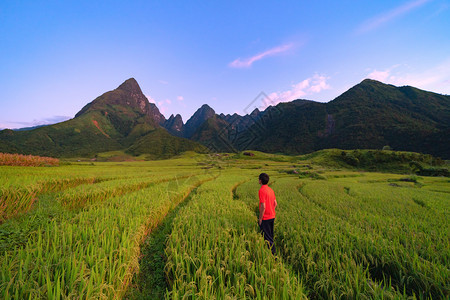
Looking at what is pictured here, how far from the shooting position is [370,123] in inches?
3701

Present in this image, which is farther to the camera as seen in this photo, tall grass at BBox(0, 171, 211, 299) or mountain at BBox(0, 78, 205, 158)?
mountain at BBox(0, 78, 205, 158)

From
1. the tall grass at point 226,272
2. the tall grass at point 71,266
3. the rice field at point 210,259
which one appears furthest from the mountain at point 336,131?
the tall grass at point 71,266

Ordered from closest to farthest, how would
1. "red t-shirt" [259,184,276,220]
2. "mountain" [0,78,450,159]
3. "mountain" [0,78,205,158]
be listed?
1. "red t-shirt" [259,184,276,220]
2. "mountain" [0,78,450,159]
3. "mountain" [0,78,205,158]

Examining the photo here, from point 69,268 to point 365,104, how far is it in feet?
486

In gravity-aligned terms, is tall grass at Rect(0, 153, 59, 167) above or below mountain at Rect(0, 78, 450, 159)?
below

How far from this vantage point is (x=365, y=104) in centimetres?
10894

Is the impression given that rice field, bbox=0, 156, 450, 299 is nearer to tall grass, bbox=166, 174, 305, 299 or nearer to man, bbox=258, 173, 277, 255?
tall grass, bbox=166, 174, 305, 299

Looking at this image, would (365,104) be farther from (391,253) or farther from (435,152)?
(391,253)

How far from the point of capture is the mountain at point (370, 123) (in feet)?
245

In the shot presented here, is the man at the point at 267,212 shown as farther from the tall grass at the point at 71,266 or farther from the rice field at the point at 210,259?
the tall grass at the point at 71,266

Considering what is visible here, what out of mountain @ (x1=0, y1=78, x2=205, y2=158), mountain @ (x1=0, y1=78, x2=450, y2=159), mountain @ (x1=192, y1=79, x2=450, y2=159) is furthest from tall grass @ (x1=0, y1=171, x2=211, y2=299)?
mountain @ (x1=0, y1=78, x2=205, y2=158)

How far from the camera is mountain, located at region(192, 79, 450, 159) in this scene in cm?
7462

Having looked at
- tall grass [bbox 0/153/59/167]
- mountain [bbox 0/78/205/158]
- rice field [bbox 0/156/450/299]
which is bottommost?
rice field [bbox 0/156/450/299]

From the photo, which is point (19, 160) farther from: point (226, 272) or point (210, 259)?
point (226, 272)
